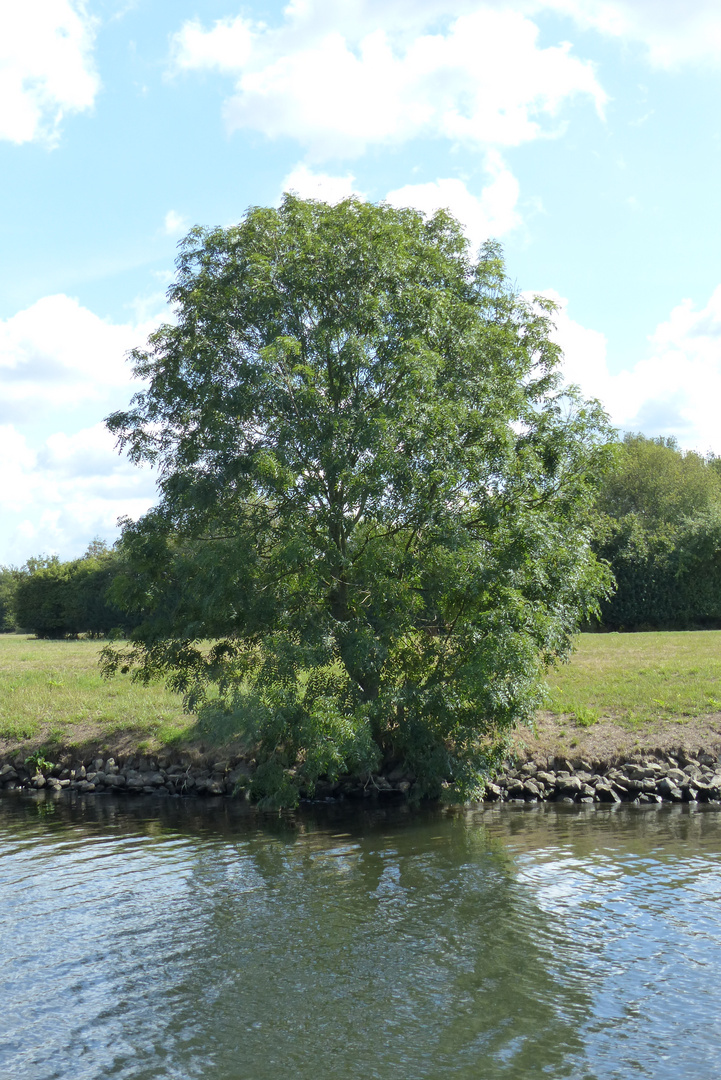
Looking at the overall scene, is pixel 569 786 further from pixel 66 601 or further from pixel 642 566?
pixel 66 601

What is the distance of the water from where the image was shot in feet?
27.9

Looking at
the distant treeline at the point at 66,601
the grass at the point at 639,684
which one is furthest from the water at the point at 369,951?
the distant treeline at the point at 66,601

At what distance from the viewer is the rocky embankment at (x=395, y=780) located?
19578mm

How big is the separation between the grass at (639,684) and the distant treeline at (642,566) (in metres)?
8.26

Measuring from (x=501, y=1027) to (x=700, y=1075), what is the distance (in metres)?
1.90

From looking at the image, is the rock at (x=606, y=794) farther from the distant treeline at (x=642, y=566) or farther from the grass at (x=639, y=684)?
the distant treeline at (x=642, y=566)

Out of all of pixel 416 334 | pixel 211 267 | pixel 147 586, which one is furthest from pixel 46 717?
pixel 416 334

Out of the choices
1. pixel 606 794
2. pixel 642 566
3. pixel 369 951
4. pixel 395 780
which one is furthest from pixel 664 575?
pixel 369 951

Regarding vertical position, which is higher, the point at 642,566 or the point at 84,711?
the point at 642,566

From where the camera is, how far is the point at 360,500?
1773 centimetres

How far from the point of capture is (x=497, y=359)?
19766mm

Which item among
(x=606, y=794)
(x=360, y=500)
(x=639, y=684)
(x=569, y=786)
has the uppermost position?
(x=360, y=500)

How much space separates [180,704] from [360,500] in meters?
11.4

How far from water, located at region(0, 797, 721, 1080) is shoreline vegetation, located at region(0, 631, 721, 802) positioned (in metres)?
2.16
